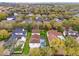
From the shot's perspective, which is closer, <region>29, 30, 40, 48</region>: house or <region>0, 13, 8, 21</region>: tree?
<region>29, 30, 40, 48</region>: house

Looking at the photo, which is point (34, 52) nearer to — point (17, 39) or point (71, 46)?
point (17, 39)

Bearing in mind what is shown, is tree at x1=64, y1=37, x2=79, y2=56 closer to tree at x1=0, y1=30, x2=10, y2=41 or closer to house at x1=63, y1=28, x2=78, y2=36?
house at x1=63, y1=28, x2=78, y2=36

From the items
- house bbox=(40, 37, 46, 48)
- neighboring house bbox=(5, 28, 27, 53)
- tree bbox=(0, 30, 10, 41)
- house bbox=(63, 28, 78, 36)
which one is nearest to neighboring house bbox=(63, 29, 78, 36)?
house bbox=(63, 28, 78, 36)

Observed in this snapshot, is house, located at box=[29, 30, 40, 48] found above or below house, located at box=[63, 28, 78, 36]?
below

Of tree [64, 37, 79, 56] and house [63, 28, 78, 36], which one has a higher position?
house [63, 28, 78, 36]

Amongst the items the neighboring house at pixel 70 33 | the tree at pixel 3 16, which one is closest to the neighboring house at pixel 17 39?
the tree at pixel 3 16

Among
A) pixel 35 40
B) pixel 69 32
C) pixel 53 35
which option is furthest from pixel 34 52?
pixel 69 32

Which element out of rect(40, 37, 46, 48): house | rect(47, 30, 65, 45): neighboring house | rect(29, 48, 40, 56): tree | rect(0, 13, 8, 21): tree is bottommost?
rect(29, 48, 40, 56): tree

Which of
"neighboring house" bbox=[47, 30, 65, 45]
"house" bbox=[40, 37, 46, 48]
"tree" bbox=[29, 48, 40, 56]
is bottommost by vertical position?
"tree" bbox=[29, 48, 40, 56]

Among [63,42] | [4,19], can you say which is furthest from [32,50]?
[4,19]

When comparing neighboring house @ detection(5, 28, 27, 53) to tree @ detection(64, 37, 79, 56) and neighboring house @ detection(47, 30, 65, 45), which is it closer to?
neighboring house @ detection(47, 30, 65, 45)

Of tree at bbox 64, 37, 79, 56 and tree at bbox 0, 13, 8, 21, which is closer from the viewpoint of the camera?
tree at bbox 64, 37, 79, 56
